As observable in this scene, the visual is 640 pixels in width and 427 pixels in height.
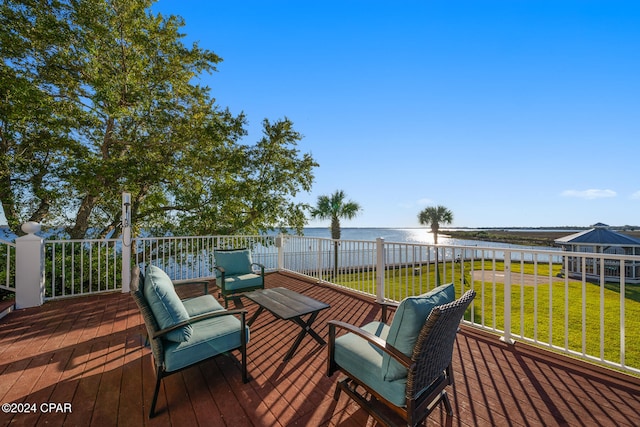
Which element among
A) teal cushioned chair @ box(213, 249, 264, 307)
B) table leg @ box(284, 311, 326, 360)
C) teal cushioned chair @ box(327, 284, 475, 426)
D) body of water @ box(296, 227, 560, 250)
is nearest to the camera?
teal cushioned chair @ box(327, 284, 475, 426)

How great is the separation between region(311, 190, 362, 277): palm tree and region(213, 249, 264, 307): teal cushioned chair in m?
9.15

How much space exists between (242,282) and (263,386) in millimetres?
2243

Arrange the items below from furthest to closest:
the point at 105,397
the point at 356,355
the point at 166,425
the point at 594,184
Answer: the point at 594,184
the point at 105,397
the point at 356,355
the point at 166,425

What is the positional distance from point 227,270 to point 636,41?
10.0m

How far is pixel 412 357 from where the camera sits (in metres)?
1.44

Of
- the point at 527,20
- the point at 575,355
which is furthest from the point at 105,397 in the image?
the point at 527,20

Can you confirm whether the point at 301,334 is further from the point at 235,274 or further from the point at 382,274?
the point at 235,274

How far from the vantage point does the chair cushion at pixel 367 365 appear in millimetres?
1548

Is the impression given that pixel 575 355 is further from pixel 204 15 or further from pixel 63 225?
pixel 63 225

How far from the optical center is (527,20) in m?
5.70

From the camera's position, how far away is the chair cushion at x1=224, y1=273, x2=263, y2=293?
161 inches

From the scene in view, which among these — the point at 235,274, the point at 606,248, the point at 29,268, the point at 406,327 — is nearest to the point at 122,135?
the point at 29,268

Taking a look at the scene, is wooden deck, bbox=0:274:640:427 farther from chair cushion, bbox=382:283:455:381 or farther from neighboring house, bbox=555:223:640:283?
neighboring house, bbox=555:223:640:283

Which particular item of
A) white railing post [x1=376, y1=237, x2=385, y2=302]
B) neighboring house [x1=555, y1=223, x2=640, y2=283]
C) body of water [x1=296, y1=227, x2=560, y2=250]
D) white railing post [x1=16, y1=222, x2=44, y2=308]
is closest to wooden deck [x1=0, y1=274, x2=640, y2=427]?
white railing post [x1=16, y1=222, x2=44, y2=308]
